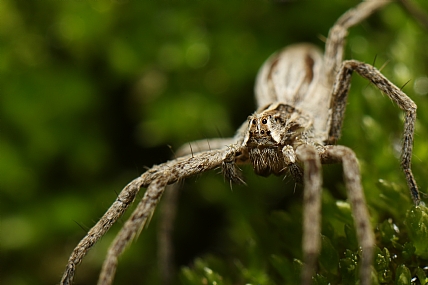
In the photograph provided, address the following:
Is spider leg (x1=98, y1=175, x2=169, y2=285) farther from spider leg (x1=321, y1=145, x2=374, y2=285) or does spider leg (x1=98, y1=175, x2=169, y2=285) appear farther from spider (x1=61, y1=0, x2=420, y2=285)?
spider leg (x1=321, y1=145, x2=374, y2=285)

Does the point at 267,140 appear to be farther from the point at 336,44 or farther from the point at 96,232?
the point at 336,44

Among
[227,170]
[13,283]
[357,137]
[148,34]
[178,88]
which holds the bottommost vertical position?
[13,283]

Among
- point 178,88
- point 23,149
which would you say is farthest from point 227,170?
point 23,149

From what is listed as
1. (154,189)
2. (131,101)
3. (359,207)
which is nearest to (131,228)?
(154,189)

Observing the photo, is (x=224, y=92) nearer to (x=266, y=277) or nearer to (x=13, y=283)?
(x=266, y=277)

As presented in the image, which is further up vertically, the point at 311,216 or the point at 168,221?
the point at 311,216

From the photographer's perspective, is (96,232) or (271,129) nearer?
(96,232)
